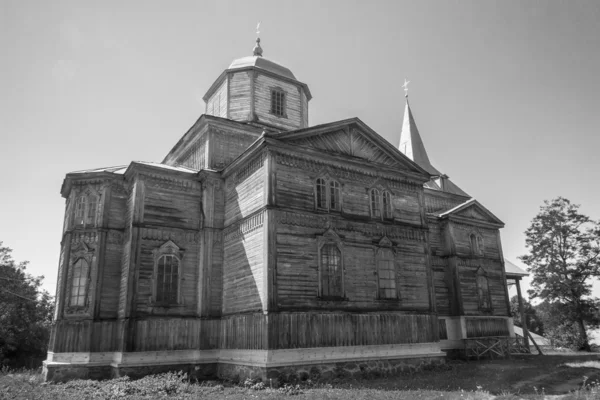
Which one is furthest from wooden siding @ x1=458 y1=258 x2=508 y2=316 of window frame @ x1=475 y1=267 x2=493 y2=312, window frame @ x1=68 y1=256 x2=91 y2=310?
window frame @ x1=68 y1=256 x2=91 y2=310

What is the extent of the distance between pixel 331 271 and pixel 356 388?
4539mm

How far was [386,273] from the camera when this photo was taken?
19.5m

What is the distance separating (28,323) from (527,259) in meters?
34.9

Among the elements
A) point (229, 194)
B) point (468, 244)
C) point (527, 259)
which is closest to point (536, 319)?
point (527, 259)

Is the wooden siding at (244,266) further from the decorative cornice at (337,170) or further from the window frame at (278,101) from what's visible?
the window frame at (278,101)

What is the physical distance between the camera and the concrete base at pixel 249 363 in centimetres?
1565

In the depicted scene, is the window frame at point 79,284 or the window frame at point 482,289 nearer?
the window frame at point 79,284

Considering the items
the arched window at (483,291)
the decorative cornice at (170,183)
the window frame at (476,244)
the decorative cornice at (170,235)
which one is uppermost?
the decorative cornice at (170,183)

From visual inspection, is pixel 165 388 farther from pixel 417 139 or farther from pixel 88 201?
pixel 417 139

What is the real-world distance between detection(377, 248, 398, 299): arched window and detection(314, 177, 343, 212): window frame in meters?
2.74

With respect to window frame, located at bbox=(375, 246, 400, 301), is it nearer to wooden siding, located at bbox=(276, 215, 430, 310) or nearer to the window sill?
wooden siding, located at bbox=(276, 215, 430, 310)

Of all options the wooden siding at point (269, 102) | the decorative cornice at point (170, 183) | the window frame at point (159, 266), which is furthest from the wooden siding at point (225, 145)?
the window frame at point (159, 266)

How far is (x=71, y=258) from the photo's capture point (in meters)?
18.8

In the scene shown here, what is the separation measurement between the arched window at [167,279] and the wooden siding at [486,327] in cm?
1524
